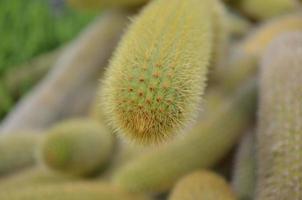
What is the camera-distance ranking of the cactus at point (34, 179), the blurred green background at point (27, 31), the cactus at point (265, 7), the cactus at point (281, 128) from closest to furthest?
the cactus at point (281, 128)
the cactus at point (34, 179)
the cactus at point (265, 7)
the blurred green background at point (27, 31)

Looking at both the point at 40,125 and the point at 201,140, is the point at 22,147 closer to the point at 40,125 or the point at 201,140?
the point at 40,125

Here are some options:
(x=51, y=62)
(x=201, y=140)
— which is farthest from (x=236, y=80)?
(x=51, y=62)

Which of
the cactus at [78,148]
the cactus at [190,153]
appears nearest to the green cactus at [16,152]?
the cactus at [78,148]

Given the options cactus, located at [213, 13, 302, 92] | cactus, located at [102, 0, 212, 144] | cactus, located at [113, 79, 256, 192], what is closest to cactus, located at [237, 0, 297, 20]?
cactus, located at [213, 13, 302, 92]

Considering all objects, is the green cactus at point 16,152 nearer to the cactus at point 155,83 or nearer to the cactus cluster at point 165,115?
the cactus cluster at point 165,115

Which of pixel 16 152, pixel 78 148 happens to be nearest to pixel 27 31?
pixel 16 152

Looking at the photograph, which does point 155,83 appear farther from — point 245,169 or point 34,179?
point 34,179
